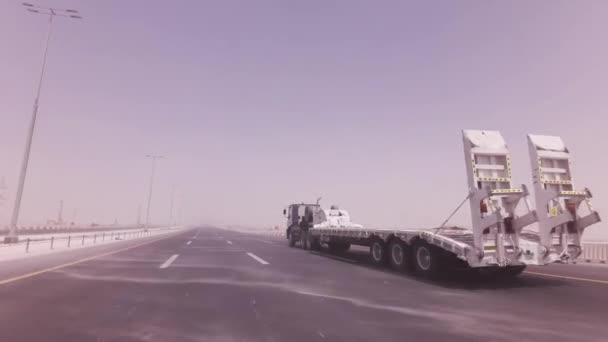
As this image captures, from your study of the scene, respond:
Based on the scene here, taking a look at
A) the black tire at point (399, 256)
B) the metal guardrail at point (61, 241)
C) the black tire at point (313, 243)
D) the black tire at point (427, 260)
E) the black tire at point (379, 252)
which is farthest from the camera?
the black tire at point (313, 243)

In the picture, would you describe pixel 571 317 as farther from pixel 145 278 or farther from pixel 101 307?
pixel 145 278

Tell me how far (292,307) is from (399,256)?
5682 mm

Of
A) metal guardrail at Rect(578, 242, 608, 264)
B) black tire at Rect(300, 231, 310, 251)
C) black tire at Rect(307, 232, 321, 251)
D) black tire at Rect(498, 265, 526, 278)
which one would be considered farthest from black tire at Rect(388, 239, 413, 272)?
metal guardrail at Rect(578, 242, 608, 264)

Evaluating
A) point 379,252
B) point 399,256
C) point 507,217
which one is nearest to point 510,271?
point 507,217

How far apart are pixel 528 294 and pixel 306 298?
5.01 meters

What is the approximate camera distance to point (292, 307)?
5.66m

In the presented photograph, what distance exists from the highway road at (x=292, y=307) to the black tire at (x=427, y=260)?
17.9 inches

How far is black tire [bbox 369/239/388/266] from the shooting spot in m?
11.2

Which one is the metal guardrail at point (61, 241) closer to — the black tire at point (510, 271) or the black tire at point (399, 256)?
the black tire at point (399, 256)

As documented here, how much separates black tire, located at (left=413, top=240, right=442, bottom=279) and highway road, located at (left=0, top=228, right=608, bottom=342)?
0.46 metres

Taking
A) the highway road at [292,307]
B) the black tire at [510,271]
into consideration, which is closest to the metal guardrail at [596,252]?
the highway road at [292,307]

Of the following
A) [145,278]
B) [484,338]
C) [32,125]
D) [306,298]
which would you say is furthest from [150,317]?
[32,125]

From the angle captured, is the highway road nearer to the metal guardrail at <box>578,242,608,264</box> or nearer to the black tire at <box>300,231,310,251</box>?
the metal guardrail at <box>578,242,608,264</box>

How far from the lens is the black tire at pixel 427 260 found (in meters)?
8.57
